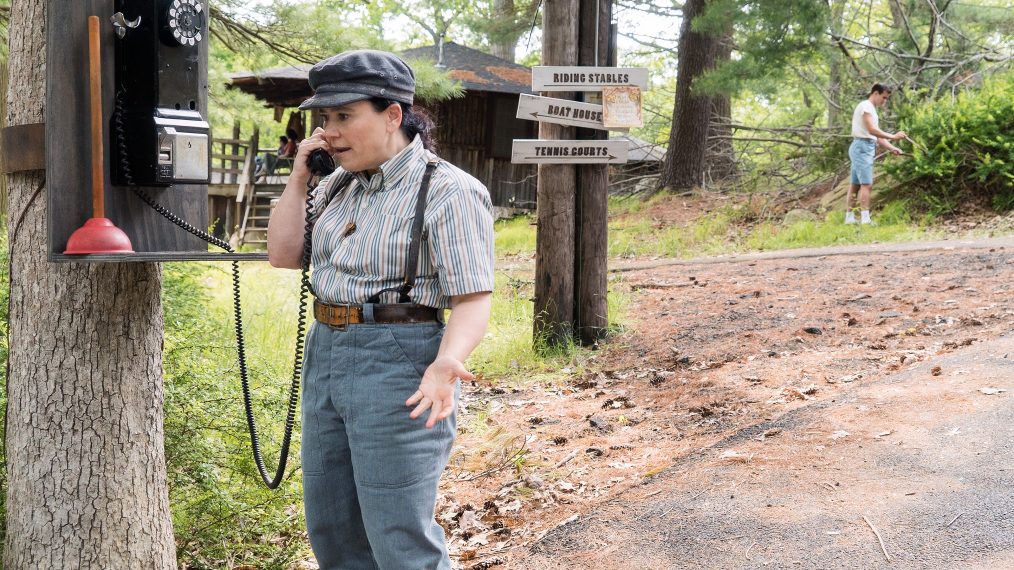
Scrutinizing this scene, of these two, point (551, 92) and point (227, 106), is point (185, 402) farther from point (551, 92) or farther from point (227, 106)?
point (551, 92)

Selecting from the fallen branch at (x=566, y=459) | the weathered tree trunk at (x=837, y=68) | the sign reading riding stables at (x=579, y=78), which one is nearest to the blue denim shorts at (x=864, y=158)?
the weathered tree trunk at (x=837, y=68)

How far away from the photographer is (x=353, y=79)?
105 inches

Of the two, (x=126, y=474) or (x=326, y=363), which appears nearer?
(x=326, y=363)

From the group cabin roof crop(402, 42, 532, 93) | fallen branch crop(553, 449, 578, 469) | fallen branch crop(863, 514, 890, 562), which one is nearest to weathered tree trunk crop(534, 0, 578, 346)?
fallen branch crop(553, 449, 578, 469)

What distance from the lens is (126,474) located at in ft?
11.1

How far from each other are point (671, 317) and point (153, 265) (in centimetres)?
577

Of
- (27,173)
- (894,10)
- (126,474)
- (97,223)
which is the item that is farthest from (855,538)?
(894,10)

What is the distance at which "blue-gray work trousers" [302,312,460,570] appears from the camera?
266 centimetres

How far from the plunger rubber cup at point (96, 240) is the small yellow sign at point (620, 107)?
4881mm

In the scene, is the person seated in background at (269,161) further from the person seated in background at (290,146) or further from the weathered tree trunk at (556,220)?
the weathered tree trunk at (556,220)

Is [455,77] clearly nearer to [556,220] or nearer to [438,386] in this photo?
[556,220]

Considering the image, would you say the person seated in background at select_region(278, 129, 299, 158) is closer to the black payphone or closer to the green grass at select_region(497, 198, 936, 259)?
Answer: the green grass at select_region(497, 198, 936, 259)

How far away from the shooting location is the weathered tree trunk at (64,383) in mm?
3201

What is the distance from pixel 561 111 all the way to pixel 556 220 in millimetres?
845
